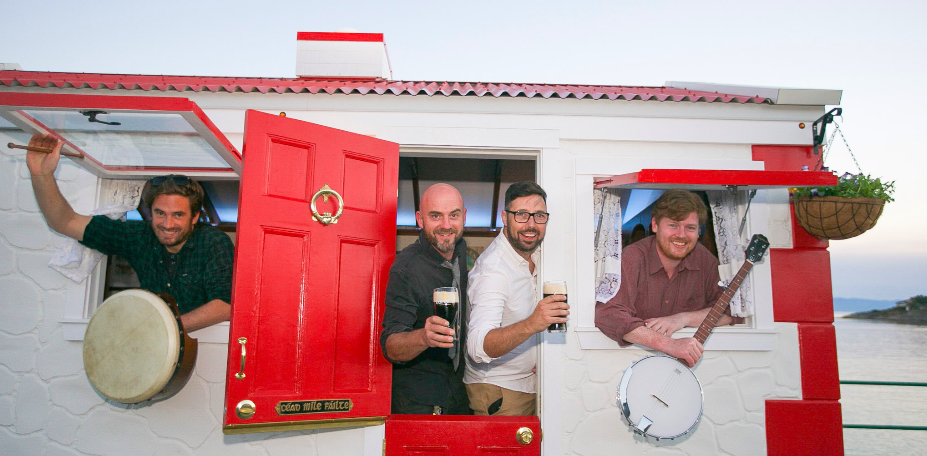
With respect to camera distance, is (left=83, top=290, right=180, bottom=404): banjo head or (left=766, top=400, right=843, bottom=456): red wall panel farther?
(left=766, top=400, right=843, bottom=456): red wall panel

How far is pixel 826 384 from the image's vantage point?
11.8 feet

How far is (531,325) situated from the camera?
2857 mm

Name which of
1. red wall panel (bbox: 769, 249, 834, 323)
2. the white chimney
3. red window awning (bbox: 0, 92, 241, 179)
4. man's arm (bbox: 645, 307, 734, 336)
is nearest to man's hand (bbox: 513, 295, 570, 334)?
man's arm (bbox: 645, 307, 734, 336)

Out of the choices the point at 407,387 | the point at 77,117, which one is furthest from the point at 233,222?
the point at 407,387

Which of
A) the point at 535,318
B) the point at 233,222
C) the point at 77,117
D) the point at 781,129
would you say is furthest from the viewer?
the point at 233,222

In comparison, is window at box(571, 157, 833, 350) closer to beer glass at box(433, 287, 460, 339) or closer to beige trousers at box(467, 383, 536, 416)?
beige trousers at box(467, 383, 536, 416)

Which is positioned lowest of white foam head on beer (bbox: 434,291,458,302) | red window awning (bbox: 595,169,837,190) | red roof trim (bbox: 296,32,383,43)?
white foam head on beer (bbox: 434,291,458,302)

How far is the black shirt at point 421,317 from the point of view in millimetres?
3303

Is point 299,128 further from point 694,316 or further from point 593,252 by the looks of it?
point 694,316

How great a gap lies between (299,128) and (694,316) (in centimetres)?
301

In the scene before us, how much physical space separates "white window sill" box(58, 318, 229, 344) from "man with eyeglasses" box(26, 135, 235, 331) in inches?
5.0

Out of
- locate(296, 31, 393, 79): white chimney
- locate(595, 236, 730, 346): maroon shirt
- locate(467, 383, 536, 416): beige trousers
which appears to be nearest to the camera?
locate(467, 383, 536, 416): beige trousers

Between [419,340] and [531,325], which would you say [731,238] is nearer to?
[531,325]

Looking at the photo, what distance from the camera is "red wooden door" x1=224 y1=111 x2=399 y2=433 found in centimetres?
294
